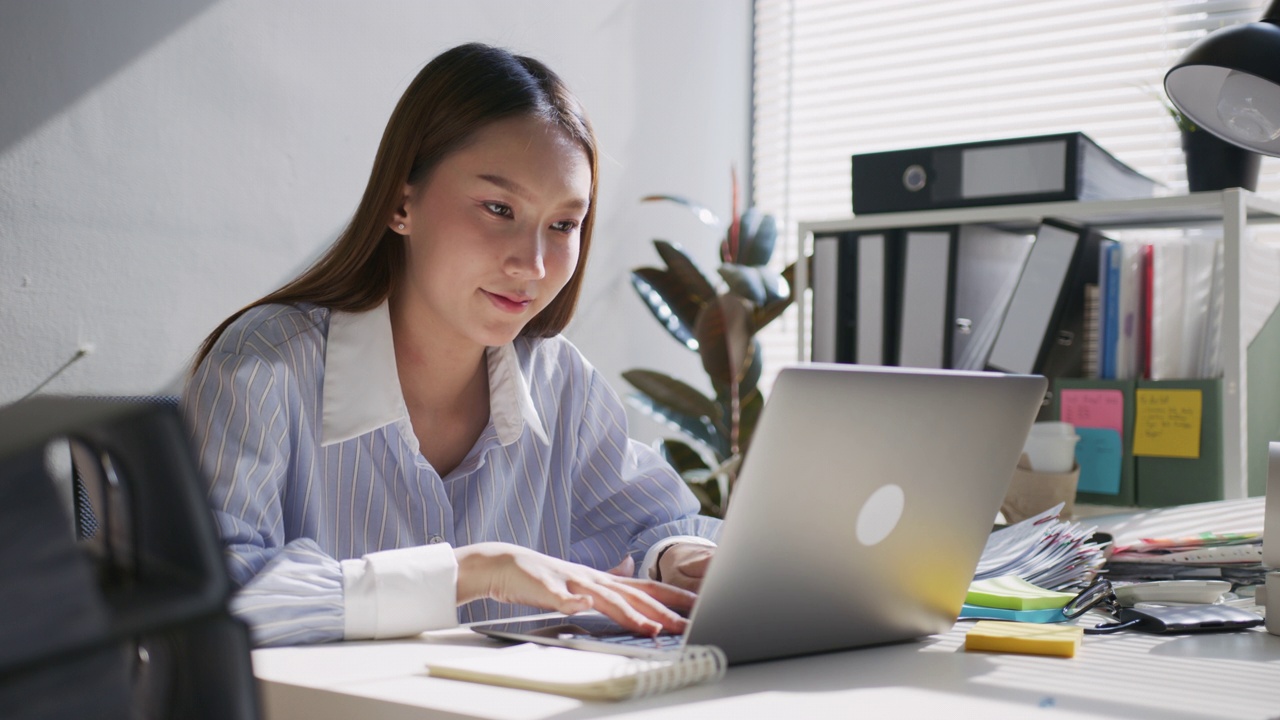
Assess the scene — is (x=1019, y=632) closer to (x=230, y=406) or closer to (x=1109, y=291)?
(x=230, y=406)

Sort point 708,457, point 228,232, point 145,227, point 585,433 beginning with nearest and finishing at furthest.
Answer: point 585,433 → point 145,227 → point 228,232 → point 708,457

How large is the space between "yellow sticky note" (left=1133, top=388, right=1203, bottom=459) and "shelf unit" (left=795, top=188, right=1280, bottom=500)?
0.15 ft

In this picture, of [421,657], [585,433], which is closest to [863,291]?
[585,433]

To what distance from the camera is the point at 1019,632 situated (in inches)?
32.9

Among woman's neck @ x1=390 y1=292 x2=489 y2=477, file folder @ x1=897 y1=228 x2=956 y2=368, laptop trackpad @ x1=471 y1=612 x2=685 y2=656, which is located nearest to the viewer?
laptop trackpad @ x1=471 y1=612 x2=685 y2=656

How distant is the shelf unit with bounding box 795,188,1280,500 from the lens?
175cm

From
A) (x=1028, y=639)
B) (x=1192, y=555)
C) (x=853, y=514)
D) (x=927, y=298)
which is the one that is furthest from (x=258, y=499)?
(x=927, y=298)

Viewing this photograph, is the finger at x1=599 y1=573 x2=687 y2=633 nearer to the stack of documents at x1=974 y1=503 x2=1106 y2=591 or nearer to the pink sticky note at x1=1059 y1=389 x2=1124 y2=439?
the stack of documents at x1=974 y1=503 x2=1106 y2=591

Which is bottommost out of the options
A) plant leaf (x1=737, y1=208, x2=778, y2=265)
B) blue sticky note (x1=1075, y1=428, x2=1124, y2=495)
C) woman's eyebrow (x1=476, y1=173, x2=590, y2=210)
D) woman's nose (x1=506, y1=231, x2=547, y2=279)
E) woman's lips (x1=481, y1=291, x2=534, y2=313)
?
blue sticky note (x1=1075, y1=428, x2=1124, y2=495)

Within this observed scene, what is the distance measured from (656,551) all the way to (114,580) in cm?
90

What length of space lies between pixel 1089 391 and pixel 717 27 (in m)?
1.84

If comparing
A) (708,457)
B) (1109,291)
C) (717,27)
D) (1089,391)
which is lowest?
(708,457)

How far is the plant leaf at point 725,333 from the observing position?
2627mm

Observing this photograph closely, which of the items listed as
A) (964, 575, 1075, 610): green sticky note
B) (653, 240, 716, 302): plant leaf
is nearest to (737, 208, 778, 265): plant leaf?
(653, 240, 716, 302): plant leaf
